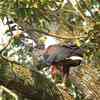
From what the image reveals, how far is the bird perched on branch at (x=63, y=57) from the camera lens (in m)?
2.95

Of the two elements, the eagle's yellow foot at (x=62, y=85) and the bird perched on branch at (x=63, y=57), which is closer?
the bird perched on branch at (x=63, y=57)

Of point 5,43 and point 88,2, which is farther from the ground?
point 88,2

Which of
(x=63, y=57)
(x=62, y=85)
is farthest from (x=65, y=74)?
(x=63, y=57)

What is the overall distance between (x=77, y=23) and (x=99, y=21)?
0.72 m

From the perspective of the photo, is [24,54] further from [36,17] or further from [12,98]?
[36,17]

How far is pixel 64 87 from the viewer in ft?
11.4

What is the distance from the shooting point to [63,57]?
3129mm

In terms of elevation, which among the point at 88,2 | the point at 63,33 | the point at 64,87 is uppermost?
the point at 88,2

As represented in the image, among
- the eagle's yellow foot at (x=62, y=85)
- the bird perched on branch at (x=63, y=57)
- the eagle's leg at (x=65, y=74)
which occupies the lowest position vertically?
the eagle's yellow foot at (x=62, y=85)

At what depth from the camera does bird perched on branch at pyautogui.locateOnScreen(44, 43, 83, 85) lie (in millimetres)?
2947

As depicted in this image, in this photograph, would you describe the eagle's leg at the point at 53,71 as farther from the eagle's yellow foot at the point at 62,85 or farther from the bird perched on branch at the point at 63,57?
the eagle's yellow foot at the point at 62,85

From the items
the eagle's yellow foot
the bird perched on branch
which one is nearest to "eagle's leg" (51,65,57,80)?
the bird perched on branch

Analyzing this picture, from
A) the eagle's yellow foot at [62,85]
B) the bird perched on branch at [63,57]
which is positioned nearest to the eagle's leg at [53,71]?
the bird perched on branch at [63,57]

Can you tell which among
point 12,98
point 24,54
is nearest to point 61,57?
point 12,98
